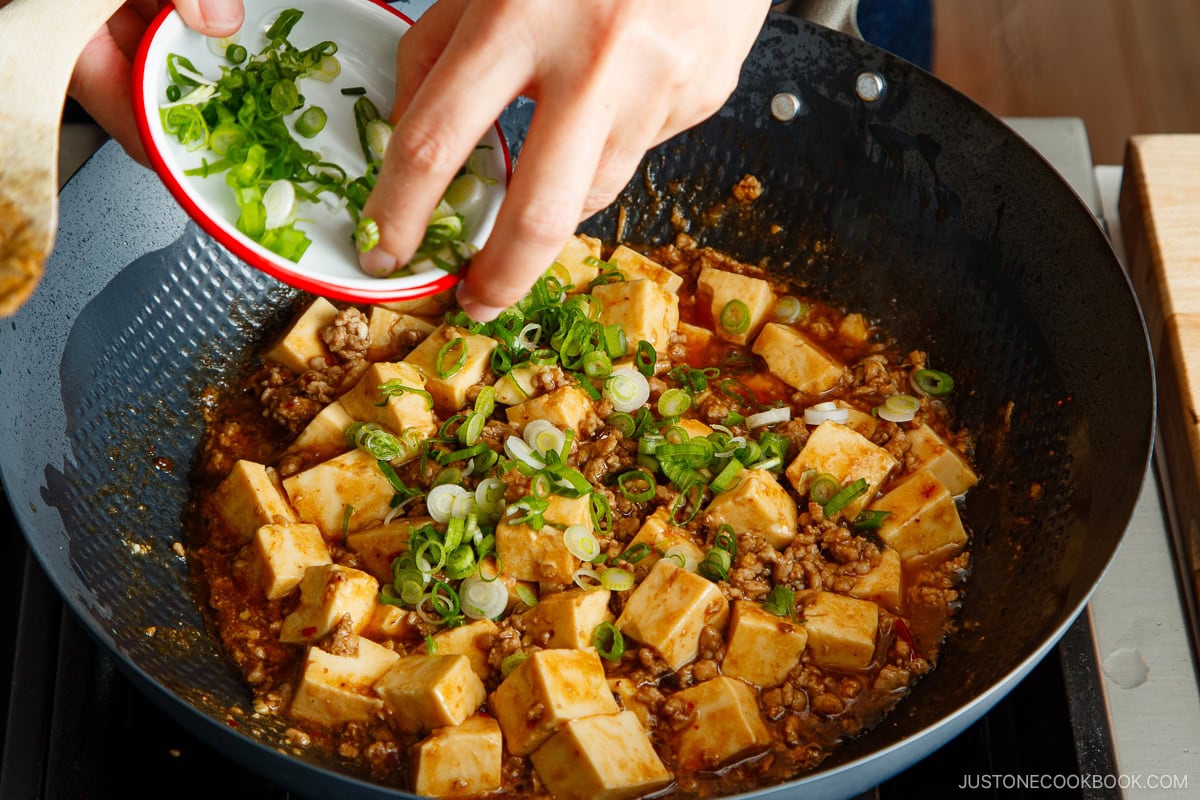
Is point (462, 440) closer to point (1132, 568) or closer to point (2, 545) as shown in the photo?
point (2, 545)

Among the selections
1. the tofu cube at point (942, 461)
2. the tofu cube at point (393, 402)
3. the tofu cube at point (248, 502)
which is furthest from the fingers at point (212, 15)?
the tofu cube at point (942, 461)

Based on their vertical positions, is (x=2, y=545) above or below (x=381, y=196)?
below

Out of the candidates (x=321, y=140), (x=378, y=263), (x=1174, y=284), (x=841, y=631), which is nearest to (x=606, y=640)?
(x=841, y=631)

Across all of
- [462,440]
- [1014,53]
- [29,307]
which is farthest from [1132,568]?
[1014,53]

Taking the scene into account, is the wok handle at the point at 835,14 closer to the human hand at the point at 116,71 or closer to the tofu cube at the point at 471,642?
the human hand at the point at 116,71

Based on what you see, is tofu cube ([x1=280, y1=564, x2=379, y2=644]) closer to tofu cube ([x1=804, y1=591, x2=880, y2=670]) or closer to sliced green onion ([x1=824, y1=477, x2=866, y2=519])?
tofu cube ([x1=804, y1=591, x2=880, y2=670])

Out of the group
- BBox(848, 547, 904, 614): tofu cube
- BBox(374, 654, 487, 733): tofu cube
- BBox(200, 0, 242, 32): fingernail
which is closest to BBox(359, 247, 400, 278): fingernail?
BBox(200, 0, 242, 32): fingernail
